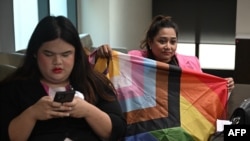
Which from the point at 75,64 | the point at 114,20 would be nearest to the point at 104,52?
the point at 75,64

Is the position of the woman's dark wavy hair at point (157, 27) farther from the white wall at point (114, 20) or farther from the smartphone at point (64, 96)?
the white wall at point (114, 20)

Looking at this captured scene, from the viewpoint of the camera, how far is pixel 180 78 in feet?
7.39

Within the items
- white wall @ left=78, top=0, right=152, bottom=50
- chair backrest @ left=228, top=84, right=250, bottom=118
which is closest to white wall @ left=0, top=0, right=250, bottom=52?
white wall @ left=78, top=0, right=152, bottom=50

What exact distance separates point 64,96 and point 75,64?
0.93ft

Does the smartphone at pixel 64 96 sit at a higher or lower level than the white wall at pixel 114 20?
lower

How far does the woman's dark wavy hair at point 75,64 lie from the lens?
1.75 meters

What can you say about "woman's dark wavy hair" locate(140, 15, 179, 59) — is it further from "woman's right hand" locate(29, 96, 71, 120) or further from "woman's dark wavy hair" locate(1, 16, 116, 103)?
"woman's right hand" locate(29, 96, 71, 120)

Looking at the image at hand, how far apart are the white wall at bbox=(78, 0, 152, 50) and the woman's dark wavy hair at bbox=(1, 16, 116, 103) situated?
10.2 ft

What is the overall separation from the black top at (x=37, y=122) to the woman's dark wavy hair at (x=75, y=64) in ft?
0.18

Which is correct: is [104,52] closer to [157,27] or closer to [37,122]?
[157,27]

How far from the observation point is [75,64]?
6.06 feet

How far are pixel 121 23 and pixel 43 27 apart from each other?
10.8 ft

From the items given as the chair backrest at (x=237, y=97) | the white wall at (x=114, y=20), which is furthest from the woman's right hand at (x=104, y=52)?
the white wall at (x=114, y=20)

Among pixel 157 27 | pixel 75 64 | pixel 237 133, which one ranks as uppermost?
pixel 157 27
